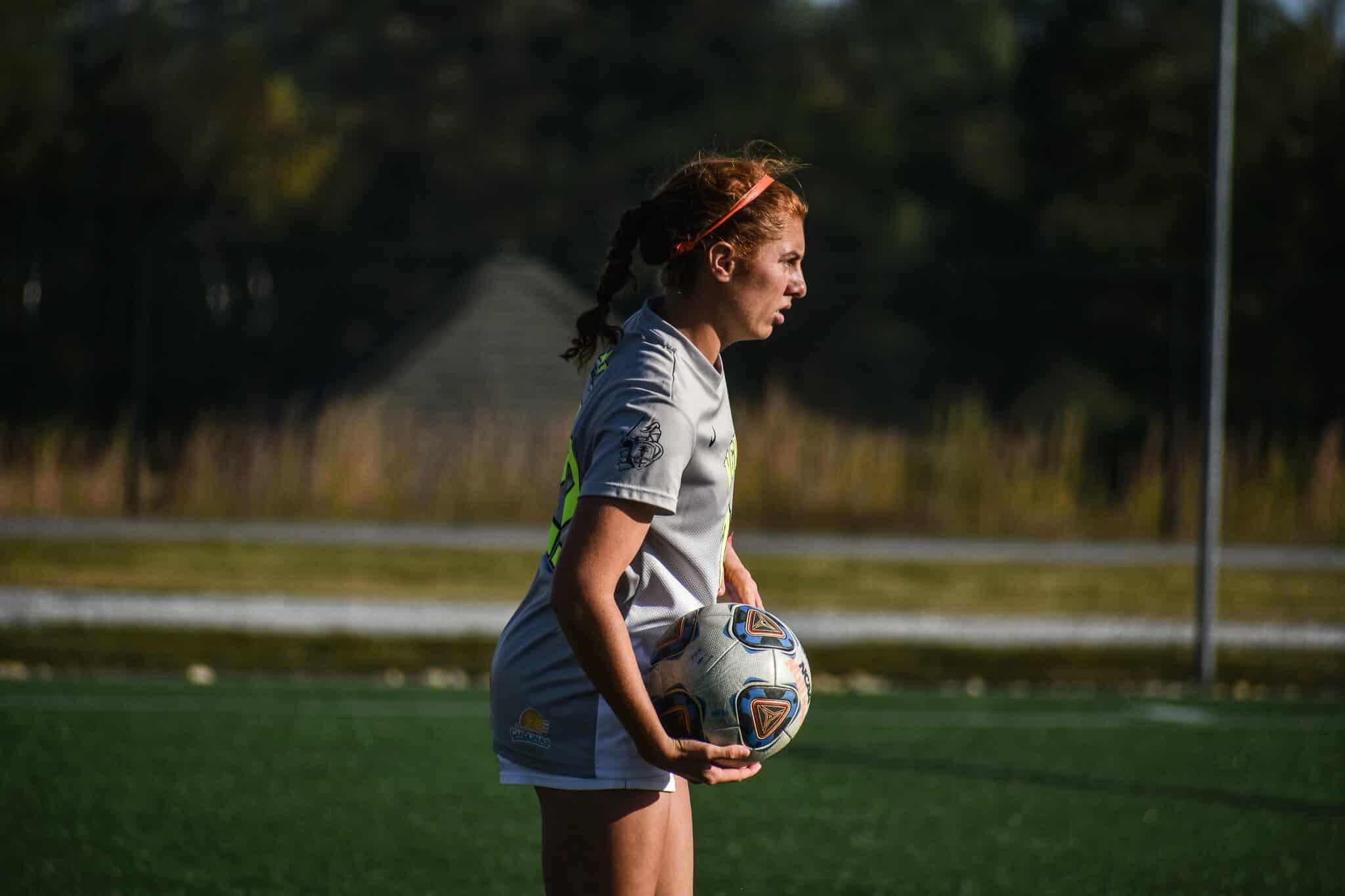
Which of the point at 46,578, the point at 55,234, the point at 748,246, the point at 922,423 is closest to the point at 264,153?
the point at 55,234

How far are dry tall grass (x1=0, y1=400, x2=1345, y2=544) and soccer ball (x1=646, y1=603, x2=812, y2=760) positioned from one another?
49.1 feet

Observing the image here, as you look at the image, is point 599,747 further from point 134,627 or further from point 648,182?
point 134,627

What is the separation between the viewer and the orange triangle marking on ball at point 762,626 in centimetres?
314

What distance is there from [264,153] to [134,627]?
27.5 m

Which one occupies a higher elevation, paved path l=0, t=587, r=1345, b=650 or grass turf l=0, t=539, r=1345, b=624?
grass turf l=0, t=539, r=1345, b=624

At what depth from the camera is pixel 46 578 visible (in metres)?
14.0

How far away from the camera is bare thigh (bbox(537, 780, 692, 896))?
2891 mm

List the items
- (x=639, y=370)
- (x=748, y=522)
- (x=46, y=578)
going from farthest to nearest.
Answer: (x=748, y=522)
(x=46, y=578)
(x=639, y=370)

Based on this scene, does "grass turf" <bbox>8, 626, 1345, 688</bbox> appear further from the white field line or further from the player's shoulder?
the player's shoulder

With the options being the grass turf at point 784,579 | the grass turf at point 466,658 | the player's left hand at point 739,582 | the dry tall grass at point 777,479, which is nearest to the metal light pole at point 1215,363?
the grass turf at point 466,658

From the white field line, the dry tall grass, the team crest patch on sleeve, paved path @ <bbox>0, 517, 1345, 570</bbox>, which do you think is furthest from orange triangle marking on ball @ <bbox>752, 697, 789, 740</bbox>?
the dry tall grass

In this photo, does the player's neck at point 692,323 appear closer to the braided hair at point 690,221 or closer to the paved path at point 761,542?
the braided hair at point 690,221

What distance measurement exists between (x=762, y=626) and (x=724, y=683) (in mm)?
235

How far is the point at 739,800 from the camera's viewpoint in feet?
23.6
